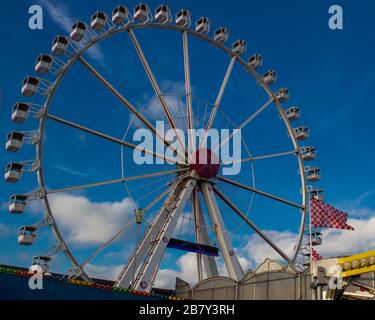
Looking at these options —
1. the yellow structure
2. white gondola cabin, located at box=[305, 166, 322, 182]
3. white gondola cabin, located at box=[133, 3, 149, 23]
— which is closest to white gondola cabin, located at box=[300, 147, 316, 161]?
white gondola cabin, located at box=[305, 166, 322, 182]

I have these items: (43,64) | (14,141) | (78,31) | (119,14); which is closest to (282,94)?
(119,14)

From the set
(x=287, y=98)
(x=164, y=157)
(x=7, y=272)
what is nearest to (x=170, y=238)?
(x=164, y=157)

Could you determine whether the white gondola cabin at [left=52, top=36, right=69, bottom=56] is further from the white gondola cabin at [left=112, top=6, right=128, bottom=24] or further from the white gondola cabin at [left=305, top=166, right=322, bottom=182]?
the white gondola cabin at [left=305, top=166, right=322, bottom=182]

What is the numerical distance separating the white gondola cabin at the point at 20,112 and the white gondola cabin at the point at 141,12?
28.0ft

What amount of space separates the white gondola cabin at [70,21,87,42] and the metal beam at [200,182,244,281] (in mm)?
10529

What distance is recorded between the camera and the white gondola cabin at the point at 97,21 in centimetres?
2888

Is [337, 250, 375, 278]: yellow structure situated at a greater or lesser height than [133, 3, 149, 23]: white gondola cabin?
lesser

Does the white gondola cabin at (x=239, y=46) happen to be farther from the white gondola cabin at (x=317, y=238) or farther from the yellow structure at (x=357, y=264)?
the yellow structure at (x=357, y=264)

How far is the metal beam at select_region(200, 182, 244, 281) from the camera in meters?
29.8

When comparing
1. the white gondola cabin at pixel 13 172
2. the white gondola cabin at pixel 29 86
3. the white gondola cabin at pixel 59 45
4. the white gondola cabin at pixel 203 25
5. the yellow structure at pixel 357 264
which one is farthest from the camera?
the white gondola cabin at pixel 203 25

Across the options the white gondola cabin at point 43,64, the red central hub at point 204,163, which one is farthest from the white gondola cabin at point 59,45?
the red central hub at point 204,163

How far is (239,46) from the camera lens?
35625mm

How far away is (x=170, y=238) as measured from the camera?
28812 millimetres

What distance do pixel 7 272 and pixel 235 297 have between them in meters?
11.0
